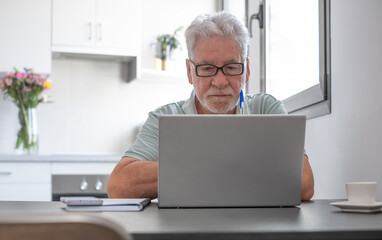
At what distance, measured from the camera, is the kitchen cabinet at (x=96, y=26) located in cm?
346

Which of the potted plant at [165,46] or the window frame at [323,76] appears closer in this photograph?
the window frame at [323,76]

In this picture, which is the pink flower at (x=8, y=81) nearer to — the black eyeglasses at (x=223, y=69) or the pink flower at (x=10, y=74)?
the pink flower at (x=10, y=74)

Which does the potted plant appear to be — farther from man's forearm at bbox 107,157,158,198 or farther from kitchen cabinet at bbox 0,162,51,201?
man's forearm at bbox 107,157,158,198

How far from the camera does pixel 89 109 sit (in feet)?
12.4

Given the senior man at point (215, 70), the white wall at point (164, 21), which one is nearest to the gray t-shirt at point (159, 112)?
the senior man at point (215, 70)

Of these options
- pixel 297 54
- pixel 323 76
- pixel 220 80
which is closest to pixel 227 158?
pixel 220 80

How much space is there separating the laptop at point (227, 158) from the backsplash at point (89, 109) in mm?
2642

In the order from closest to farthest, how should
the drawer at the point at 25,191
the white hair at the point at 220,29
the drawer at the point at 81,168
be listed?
Answer: the white hair at the point at 220,29, the drawer at the point at 25,191, the drawer at the point at 81,168

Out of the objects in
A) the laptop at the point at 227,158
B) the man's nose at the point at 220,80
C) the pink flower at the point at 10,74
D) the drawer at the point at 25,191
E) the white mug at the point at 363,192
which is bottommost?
the drawer at the point at 25,191

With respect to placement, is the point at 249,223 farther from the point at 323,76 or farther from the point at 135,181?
the point at 323,76

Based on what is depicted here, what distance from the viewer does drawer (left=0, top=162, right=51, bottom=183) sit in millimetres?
3168

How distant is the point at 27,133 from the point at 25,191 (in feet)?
1.42

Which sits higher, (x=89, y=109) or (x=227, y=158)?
(x=89, y=109)

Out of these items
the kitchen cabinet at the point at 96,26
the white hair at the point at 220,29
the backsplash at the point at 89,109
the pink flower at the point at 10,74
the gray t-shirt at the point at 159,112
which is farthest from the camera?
the backsplash at the point at 89,109
